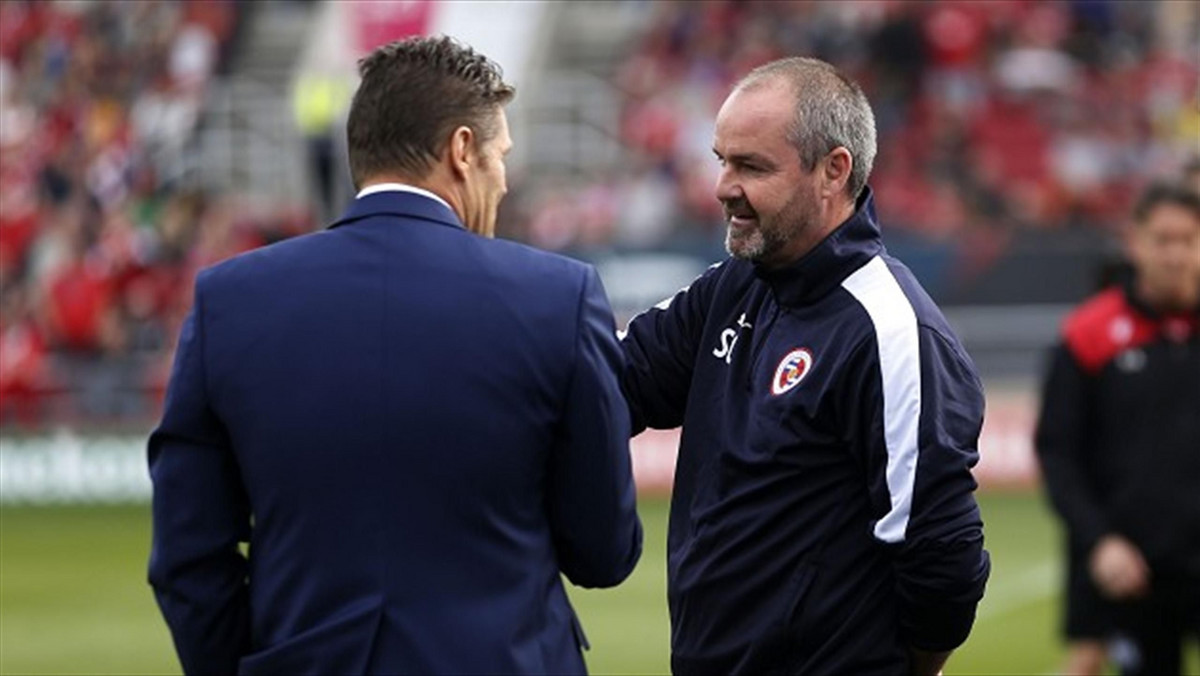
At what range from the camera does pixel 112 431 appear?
18203 millimetres

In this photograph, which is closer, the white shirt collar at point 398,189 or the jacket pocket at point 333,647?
the jacket pocket at point 333,647

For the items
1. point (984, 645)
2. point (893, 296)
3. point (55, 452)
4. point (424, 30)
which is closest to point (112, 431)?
point (55, 452)

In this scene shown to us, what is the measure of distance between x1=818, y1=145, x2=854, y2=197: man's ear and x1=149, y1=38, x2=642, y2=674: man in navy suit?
0.69 meters

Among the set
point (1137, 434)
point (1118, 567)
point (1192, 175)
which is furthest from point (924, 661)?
point (1192, 175)

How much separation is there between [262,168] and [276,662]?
791 inches

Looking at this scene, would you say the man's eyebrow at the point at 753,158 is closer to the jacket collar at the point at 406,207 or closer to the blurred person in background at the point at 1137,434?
the jacket collar at the point at 406,207

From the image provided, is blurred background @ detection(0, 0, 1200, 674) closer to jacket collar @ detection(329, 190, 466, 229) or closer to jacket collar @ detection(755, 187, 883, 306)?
jacket collar @ detection(755, 187, 883, 306)

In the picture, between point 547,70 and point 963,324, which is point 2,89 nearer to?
point 547,70

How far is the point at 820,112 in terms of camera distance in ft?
A: 15.4

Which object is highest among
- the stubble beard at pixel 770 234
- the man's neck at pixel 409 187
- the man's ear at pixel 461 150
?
the man's ear at pixel 461 150

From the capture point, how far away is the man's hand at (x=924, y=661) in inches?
184

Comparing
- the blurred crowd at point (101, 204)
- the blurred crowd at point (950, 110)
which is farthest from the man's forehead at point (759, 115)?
the blurred crowd at point (950, 110)

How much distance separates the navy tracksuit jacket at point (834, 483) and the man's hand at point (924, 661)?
1.6 inches

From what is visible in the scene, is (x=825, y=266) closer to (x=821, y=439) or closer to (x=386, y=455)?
(x=821, y=439)
